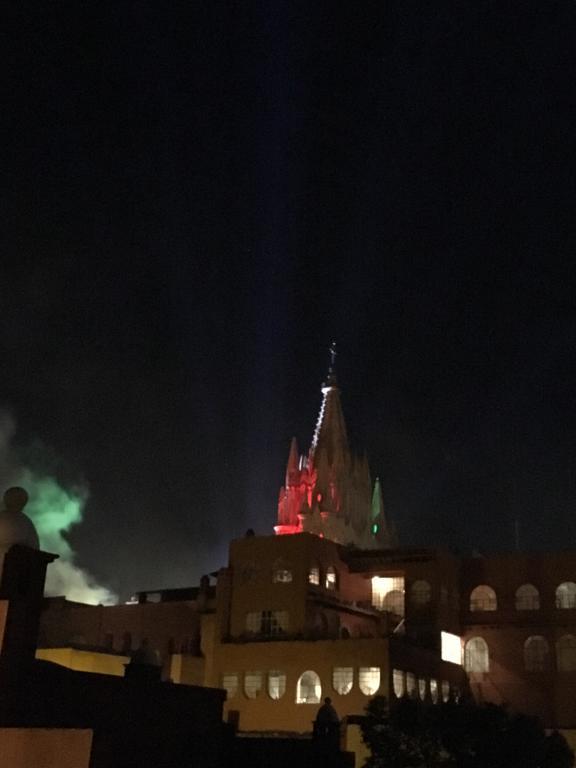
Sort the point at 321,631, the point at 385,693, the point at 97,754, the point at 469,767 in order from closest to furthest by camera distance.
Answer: the point at 97,754 < the point at 469,767 < the point at 385,693 < the point at 321,631

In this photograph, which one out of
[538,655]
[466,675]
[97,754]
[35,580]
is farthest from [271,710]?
[35,580]

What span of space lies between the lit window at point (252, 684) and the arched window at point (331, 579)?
5.68 m

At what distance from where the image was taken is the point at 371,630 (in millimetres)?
41531

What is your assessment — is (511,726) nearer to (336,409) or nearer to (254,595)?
(254,595)

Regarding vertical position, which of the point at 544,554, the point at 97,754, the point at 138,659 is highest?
the point at 544,554

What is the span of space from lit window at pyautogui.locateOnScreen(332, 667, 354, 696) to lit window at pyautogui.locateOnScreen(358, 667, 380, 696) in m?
0.39

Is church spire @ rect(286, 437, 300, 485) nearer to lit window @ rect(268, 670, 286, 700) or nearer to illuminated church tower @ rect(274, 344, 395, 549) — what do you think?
illuminated church tower @ rect(274, 344, 395, 549)

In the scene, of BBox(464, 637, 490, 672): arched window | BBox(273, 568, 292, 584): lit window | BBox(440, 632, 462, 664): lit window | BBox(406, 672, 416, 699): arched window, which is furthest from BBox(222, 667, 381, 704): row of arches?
BBox(464, 637, 490, 672): arched window

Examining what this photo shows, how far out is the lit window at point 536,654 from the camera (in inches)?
1606

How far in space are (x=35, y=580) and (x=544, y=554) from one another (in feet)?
104

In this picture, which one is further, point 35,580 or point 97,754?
point 97,754

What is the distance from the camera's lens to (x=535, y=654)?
41.1m

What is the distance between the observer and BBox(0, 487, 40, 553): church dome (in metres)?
15.9

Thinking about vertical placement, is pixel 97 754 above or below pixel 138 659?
below
